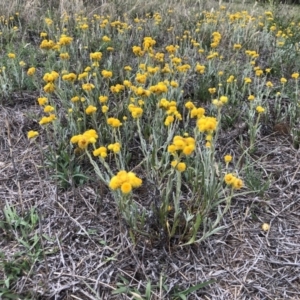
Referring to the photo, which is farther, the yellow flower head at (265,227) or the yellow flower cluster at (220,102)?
the yellow flower head at (265,227)

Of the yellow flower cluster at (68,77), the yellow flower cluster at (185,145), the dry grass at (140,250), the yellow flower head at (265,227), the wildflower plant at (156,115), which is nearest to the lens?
the yellow flower cluster at (185,145)

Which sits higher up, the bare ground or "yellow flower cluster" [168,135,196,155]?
"yellow flower cluster" [168,135,196,155]

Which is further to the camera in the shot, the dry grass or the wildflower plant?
the wildflower plant

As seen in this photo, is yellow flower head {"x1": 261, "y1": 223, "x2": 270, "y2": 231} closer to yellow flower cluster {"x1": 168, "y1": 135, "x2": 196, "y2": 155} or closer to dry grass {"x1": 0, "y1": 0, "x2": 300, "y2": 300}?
dry grass {"x1": 0, "y1": 0, "x2": 300, "y2": 300}

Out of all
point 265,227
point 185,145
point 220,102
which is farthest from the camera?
point 265,227

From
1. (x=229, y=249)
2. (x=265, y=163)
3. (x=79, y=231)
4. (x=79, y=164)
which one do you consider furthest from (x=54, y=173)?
(x=265, y=163)

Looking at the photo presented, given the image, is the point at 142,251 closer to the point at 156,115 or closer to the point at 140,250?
the point at 140,250

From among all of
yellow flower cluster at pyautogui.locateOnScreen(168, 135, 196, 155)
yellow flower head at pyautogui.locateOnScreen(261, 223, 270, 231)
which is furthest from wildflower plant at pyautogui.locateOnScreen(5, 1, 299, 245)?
yellow flower head at pyautogui.locateOnScreen(261, 223, 270, 231)

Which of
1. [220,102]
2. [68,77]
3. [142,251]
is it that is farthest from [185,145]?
[68,77]

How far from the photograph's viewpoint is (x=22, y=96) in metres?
2.95

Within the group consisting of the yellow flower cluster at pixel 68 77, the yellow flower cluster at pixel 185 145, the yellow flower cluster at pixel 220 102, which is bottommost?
the yellow flower cluster at pixel 68 77

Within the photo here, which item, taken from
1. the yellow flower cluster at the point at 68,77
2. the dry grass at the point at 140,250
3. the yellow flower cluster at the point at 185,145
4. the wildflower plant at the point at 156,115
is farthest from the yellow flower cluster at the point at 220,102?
the yellow flower cluster at the point at 68,77

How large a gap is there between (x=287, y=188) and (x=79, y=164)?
3.93 feet

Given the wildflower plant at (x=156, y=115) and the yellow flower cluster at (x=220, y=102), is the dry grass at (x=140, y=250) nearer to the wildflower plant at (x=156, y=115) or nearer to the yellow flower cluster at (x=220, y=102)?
the wildflower plant at (x=156, y=115)
